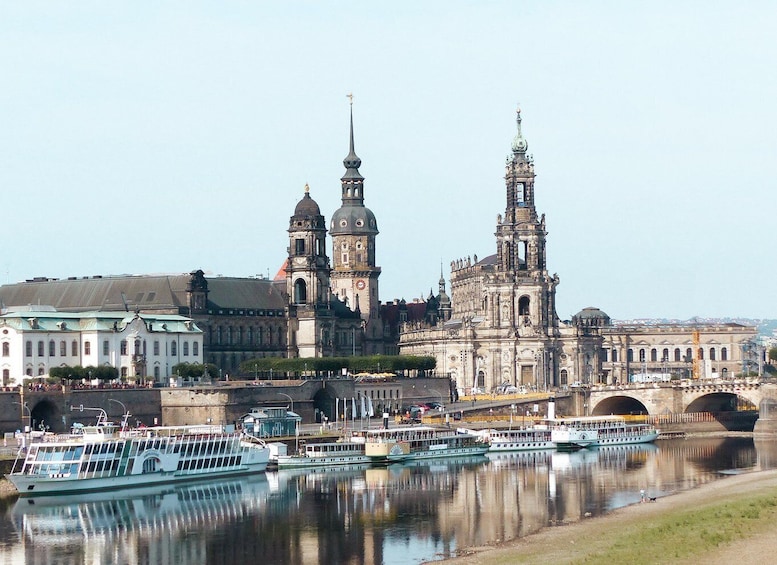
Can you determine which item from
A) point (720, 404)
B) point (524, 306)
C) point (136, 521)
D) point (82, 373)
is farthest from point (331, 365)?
point (136, 521)

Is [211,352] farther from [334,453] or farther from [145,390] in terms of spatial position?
[334,453]

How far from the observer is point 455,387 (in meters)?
168

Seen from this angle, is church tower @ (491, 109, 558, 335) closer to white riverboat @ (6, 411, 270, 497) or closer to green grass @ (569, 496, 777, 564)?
white riverboat @ (6, 411, 270, 497)

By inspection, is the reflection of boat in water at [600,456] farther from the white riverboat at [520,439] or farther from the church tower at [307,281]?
the church tower at [307,281]

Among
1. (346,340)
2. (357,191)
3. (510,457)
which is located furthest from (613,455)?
(357,191)

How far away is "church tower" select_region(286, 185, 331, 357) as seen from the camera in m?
161

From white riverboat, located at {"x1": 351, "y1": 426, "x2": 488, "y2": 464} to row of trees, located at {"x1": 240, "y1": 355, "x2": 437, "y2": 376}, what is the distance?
30.0 m

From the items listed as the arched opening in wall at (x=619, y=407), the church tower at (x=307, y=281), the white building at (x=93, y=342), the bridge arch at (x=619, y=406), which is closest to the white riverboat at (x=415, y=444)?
the white building at (x=93, y=342)

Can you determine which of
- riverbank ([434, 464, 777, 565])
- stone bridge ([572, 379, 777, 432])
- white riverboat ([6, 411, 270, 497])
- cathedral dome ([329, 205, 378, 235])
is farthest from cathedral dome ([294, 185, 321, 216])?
riverbank ([434, 464, 777, 565])

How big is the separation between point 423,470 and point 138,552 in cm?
3683

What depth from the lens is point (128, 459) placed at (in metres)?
96.3

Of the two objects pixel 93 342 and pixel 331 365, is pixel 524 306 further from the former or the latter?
pixel 93 342

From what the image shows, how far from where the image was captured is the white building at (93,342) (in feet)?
422

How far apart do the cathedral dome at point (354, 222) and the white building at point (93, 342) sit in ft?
118
